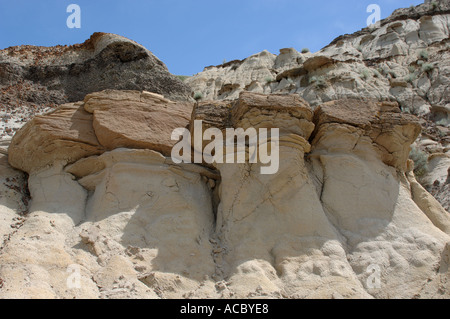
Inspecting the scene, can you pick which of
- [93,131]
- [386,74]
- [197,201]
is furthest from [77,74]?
[386,74]

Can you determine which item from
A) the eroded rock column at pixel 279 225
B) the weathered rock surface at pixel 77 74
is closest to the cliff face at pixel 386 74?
the eroded rock column at pixel 279 225

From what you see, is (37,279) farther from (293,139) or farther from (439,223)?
(439,223)

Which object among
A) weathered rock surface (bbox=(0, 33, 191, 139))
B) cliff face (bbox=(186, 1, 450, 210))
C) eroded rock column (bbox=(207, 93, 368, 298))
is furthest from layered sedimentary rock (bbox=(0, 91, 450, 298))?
cliff face (bbox=(186, 1, 450, 210))

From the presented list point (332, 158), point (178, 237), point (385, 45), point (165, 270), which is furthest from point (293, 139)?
point (385, 45)

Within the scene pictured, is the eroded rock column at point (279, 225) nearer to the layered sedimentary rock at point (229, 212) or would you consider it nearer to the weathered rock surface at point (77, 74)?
the layered sedimentary rock at point (229, 212)

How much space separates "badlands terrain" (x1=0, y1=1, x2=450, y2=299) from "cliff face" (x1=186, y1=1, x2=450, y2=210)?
18.7 feet

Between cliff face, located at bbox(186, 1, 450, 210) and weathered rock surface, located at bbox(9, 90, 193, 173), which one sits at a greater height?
cliff face, located at bbox(186, 1, 450, 210)

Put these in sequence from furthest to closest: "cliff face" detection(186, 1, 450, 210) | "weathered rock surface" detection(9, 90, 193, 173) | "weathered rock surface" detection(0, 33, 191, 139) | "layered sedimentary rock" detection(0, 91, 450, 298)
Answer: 1. "cliff face" detection(186, 1, 450, 210)
2. "weathered rock surface" detection(0, 33, 191, 139)
3. "weathered rock surface" detection(9, 90, 193, 173)
4. "layered sedimentary rock" detection(0, 91, 450, 298)

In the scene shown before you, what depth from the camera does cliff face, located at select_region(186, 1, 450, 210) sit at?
18.7m

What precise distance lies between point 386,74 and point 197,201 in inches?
842

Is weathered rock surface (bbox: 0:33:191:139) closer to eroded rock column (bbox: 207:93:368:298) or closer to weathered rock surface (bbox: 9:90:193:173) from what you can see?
weathered rock surface (bbox: 9:90:193:173)

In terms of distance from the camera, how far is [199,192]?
7410 millimetres

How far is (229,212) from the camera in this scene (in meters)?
6.89

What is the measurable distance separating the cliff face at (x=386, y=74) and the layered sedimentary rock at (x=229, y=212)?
5.68 metres
